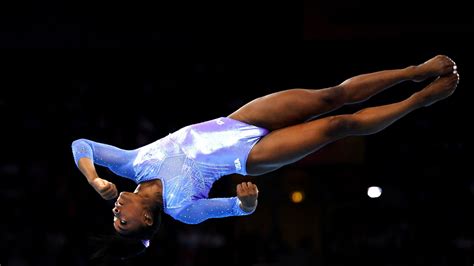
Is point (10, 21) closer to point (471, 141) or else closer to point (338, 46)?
point (338, 46)

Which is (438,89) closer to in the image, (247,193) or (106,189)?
(247,193)

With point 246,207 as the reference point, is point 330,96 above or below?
above

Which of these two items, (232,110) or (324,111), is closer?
(324,111)

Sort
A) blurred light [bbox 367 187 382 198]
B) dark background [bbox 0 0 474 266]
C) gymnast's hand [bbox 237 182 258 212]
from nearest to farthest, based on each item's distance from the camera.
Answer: gymnast's hand [bbox 237 182 258 212] < dark background [bbox 0 0 474 266] < blurred light [bbox 367 187 382 198]

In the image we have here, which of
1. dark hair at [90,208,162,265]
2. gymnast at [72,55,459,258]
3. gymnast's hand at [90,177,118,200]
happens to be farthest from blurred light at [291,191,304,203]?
gymnast's hand at [90,177,118,200]

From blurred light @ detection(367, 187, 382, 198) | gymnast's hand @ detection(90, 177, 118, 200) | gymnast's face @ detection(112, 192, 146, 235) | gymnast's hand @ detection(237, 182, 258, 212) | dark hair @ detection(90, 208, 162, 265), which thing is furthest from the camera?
blurred light @ detection(367, 187, 382, 198)

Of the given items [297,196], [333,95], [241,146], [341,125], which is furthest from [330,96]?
[297,196]

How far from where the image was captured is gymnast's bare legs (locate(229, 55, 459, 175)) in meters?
3.09

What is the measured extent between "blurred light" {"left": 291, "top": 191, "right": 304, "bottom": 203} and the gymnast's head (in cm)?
227

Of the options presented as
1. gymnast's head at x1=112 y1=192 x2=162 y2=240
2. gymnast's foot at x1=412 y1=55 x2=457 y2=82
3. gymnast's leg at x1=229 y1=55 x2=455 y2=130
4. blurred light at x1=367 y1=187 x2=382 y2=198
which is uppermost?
gymnast's foot at x1=412 y1=55 x2=457 y2=82

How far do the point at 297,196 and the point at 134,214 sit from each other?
94.2 inches

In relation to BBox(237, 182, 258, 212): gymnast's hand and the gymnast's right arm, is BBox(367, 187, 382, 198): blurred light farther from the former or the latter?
the gymnast's right arm

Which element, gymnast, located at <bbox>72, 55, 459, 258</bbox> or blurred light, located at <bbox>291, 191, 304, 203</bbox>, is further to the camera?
blurred light, located at <bbox>291, 191, 304, 203</bbox>

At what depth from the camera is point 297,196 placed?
5301 millimetres
